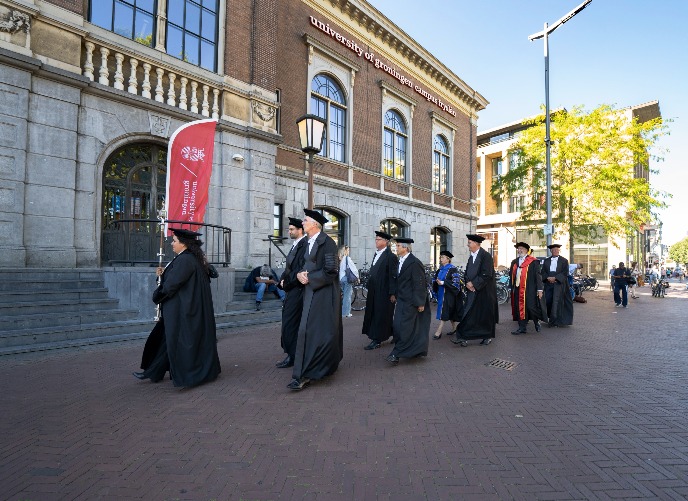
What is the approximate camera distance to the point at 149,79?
1052 cm

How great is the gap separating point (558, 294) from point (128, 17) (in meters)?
13.0

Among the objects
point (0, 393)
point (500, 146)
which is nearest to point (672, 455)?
point (0, 393)

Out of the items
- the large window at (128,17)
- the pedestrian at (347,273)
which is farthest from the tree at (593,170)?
the large window at (128,17)

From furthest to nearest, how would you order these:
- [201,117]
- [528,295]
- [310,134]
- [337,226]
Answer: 1. [337,226]
2. [201,117]
3. [528,295]
4. [310,134]

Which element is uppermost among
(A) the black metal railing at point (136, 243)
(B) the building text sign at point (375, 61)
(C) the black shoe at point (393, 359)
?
(B) the building text sign at point (375, 61)

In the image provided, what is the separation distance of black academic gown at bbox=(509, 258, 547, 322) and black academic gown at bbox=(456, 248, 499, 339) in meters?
1.83

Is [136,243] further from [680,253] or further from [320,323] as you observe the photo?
[680,253]

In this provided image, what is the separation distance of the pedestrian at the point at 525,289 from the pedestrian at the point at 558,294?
790 millimetres

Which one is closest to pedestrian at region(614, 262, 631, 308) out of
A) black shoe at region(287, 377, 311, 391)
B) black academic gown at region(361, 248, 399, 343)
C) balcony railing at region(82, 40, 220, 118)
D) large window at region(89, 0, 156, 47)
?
black academic gown at region(361, 248, 399, 343)

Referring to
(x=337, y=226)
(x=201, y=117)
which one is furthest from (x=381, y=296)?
(x=337, y=226)

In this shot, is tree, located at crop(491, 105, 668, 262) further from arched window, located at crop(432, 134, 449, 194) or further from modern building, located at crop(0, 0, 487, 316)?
modern building, located at crop(0, 0, 487, 316)

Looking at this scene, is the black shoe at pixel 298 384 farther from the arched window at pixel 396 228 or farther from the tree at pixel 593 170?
the tree at pixel 593 170

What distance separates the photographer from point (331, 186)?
16.6 metres

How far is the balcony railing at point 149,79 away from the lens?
945 centimetres
